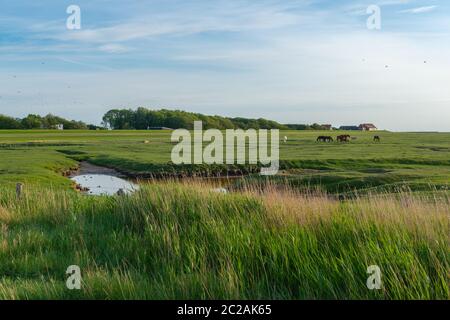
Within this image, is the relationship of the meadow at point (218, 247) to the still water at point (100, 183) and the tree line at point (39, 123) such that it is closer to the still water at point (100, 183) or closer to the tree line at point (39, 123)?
the still water at point (100, 183)

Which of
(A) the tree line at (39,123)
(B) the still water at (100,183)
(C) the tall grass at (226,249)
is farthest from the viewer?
(A) the tree line at (39,123)

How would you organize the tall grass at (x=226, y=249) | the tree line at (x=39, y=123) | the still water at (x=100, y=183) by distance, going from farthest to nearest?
the tree line at (x=39, y=123), the still water at (x=100, y=183), the tall grass at (x=226, y=249)

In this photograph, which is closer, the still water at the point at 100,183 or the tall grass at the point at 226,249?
the tall grass at the point at 226,249

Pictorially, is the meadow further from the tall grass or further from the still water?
the still water

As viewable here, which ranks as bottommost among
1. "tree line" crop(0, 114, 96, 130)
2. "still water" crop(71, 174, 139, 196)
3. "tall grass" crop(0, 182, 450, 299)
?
"still water" crop(71, 174, 139, 196)

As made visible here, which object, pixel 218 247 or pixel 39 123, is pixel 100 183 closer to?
pixel 218 247

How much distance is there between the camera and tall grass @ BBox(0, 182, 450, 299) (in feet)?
20.8

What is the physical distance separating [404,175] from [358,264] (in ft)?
100.0

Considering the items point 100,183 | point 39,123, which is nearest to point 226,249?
point 100,183

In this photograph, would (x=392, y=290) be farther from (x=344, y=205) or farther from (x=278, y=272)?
(x=344, y=205)

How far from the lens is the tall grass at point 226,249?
6.35 meters

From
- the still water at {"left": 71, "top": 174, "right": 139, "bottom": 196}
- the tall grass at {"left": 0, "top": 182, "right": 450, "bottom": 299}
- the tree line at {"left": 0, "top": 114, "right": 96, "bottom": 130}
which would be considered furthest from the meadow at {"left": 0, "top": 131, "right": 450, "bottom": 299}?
the tree line at {"left": 0, "top": 114, "right": 96, "bottom": 130}

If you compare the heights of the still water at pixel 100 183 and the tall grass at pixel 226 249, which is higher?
the tall grass at pixel 226 249

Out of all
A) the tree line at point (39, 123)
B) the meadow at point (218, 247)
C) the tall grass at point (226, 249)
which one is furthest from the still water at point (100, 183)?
the tree line at point (39, 123)
